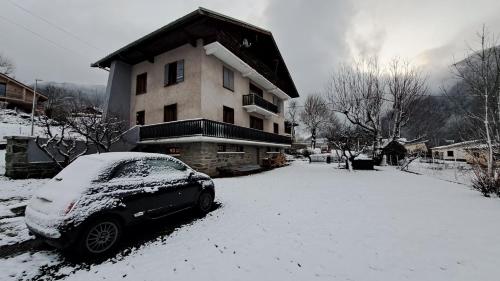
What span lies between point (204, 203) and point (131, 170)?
6.92ft

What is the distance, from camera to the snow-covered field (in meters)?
2.90

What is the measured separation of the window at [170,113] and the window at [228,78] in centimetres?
417

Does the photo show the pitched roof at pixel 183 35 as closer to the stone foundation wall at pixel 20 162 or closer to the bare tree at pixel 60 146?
the bare tree at pixel 60 146

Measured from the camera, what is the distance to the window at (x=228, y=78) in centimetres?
1639

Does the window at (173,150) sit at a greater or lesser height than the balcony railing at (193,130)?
lesser

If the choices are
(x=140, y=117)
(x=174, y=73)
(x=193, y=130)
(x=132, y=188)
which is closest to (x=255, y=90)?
(x=174, y=73)

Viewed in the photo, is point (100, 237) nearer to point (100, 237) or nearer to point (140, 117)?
point (100, 237)

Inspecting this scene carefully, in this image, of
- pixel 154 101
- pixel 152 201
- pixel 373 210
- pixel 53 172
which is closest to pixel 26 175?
pixel 53 172

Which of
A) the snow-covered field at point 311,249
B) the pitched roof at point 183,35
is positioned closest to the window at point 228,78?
the pitched roof at point 183,35

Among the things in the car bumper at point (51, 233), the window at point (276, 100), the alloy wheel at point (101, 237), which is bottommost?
the alloy wheel at point (101, 237)

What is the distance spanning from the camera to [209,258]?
131 inches

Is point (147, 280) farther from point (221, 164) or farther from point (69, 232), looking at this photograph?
point (221, 164)

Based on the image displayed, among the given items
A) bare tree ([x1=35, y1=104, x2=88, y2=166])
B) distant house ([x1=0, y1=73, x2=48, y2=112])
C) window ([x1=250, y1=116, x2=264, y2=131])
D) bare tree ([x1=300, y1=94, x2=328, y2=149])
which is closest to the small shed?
window ([x1=250, y1=116, x2=264, y2=131])

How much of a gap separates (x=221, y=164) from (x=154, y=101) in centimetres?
714
